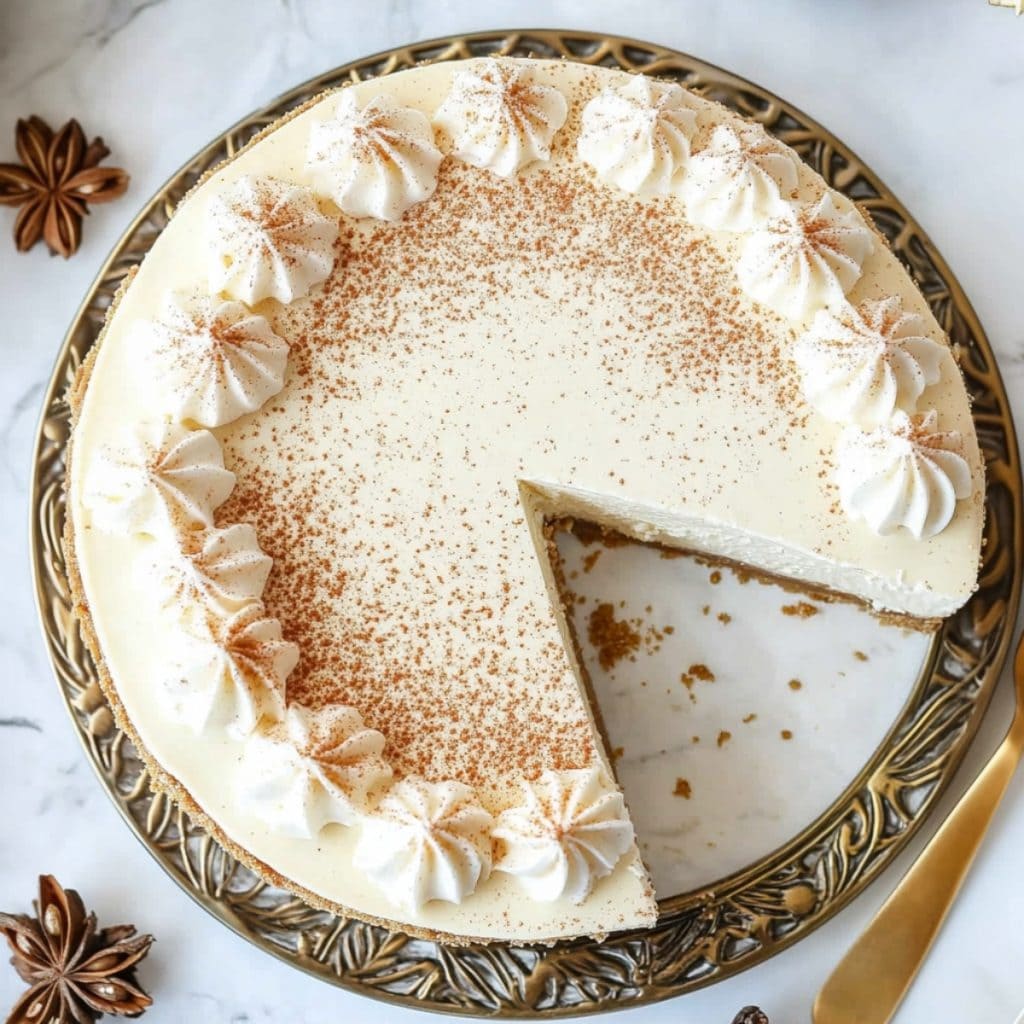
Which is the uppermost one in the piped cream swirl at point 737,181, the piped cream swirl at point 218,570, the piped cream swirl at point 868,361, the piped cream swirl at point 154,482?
the piped cream swirl at point 737,181

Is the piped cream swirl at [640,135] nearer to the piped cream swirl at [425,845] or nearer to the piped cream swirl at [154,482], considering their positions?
the piped cream swirl at [154,482]

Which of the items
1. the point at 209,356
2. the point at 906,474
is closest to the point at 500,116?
the point at 209,356

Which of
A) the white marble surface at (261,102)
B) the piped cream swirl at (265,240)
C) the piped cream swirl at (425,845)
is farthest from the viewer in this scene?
the white marble surface at (261,102)

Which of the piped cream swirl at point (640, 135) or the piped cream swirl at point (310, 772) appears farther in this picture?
the piped cream swirl at point (640, 135)

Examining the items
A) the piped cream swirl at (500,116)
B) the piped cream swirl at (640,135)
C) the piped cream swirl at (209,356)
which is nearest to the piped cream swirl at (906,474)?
the piped cream swirl at (640,135)

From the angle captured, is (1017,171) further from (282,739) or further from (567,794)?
(282,739)
